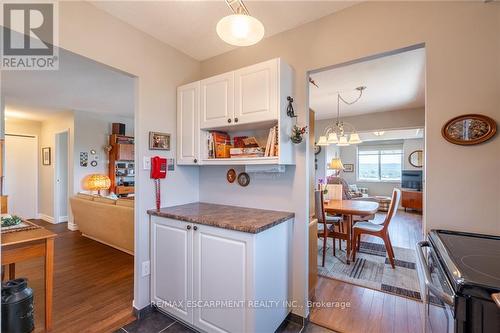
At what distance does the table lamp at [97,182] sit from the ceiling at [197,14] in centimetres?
387

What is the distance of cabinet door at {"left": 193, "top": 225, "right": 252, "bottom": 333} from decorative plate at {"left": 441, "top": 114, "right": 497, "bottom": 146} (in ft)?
4.53

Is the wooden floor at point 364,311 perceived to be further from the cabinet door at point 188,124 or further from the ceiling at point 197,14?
the ceiling at point 197,14

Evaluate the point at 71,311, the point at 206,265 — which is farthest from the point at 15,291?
the point at 206,265

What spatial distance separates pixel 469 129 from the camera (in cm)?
135

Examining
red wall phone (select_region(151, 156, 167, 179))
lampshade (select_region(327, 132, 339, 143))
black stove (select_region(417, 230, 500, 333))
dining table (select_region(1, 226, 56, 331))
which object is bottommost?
Answer: dining table (select_region(1, 226, 56, 331))

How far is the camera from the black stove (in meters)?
0.76

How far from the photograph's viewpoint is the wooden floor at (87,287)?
192 centimetres

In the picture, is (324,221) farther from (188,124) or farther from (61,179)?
(61,179)

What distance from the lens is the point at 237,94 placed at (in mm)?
1931

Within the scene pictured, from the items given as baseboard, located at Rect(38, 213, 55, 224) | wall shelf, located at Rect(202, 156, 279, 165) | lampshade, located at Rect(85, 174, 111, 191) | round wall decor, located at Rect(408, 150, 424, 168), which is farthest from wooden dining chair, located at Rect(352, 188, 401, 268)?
baseboard, located at Rect(38, 213, 55, 224)

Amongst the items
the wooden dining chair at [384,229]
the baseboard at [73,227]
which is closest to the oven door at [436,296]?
the wooden dining chair at [384,229]

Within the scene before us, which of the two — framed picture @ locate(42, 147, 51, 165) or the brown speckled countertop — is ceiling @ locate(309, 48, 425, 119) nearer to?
the brown speckled countertop

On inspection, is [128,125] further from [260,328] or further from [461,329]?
[461,329]

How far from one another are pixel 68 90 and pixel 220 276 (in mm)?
3811
